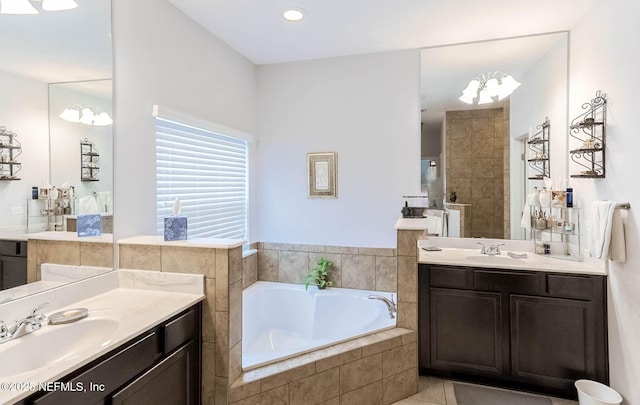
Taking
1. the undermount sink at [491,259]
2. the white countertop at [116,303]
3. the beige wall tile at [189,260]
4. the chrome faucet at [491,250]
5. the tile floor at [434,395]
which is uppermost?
the beige wall tile at [189,260]

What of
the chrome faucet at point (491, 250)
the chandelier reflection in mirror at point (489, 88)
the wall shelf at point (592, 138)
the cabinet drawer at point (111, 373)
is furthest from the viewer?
the chandelier reflection in mirror at point (489, 88)

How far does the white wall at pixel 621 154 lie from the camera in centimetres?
191

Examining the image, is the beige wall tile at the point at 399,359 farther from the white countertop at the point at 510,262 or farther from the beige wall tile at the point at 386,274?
the beige wall tile at the point at 386,274

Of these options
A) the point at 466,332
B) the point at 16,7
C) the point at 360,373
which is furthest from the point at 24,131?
the point at 466,332

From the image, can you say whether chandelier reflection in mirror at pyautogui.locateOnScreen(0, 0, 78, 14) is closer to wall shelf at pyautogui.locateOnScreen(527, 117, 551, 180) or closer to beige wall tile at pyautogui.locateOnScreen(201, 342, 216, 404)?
beige wall tile at pyautogui.locateOnScreen(201, 342, 216, 404)

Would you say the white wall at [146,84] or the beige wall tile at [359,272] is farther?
the beige wall tile at [359,272]

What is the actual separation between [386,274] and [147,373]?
7.28 ft

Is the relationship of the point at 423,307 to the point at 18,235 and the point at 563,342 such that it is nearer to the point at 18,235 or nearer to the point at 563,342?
the point at 563,342

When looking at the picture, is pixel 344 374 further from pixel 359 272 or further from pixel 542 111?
pixel 542 111

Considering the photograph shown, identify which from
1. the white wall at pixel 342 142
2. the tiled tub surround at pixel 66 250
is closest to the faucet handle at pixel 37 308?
the tiled tub surround at pixel 66 250

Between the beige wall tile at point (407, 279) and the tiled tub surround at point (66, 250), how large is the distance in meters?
1.86

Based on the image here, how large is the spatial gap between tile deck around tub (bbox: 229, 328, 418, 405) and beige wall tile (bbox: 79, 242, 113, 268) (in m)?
1.02

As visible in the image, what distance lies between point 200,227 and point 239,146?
0.99 m

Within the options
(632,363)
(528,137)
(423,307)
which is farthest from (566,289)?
(528,137)
